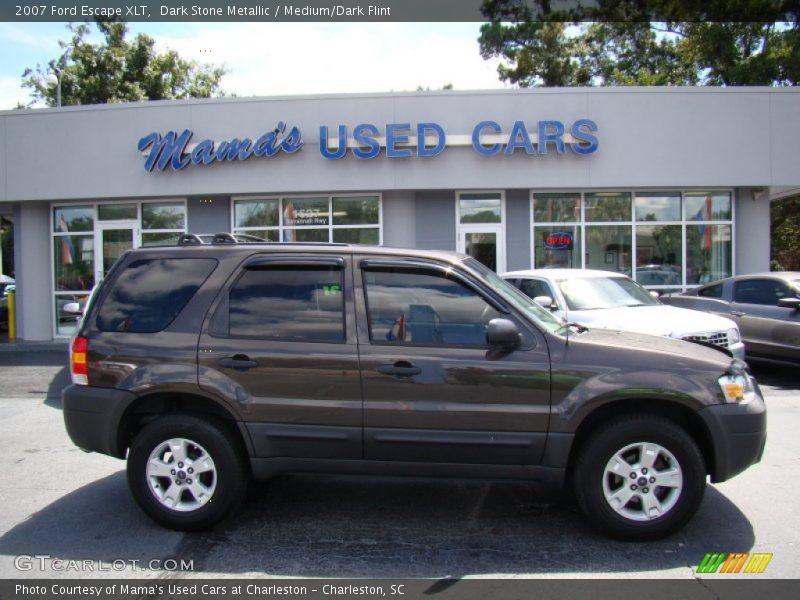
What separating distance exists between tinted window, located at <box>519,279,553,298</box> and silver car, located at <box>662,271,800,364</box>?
11.1 ft

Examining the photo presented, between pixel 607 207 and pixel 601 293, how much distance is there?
6.82 metres

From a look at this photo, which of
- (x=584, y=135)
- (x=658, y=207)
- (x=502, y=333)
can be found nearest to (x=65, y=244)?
(x=584, y=135)

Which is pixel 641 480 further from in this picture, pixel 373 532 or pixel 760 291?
pixel 760 291

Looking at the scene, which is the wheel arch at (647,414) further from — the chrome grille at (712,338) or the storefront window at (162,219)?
the storefront window at (162,219)

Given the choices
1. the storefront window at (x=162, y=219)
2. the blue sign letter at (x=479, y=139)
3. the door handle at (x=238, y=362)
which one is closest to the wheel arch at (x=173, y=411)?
the door handle at (x=238, y=362)

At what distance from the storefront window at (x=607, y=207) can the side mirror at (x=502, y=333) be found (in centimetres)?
1133

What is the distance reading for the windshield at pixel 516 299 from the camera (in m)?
4.26

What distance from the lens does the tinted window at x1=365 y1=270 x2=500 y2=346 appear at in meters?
4.13

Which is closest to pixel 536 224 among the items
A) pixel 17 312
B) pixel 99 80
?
pixel 17 312

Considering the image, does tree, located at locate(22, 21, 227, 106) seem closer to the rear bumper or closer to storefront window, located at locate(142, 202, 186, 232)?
storefront window, located at locate(142, 202, 186, 232)

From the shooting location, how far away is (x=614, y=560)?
148 inches

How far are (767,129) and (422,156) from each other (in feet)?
24.3

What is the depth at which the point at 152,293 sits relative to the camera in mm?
4426

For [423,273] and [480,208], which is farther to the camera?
[480,208]
